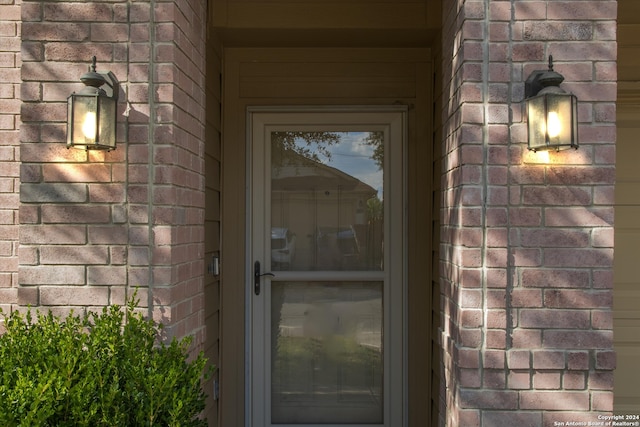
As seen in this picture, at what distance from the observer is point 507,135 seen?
208 centimetres

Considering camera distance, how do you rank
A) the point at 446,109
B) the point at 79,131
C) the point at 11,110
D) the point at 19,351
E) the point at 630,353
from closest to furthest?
1. the point at 19,351
2. the point at 79,131
3. the point at 446,109
4. the point at 11,110
5. the point at 630,353

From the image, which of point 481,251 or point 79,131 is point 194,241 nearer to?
point 79,131

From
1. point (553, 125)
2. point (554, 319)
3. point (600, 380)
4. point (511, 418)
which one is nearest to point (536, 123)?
point (553, 125)

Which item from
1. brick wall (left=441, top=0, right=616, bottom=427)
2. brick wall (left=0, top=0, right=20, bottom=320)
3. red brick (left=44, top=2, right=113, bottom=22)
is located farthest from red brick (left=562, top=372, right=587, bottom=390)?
brick wall (left=0, top=0, right=20, bottom=320)

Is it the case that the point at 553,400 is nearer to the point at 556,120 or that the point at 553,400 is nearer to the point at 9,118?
the point at 556,120

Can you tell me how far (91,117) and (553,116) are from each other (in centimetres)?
172

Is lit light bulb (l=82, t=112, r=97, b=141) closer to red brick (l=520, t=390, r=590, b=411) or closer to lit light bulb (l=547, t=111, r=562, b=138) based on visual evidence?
lit light bulb (l=547, t=111, r=562, b=138)

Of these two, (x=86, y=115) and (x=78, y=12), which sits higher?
(x=78, y=12)

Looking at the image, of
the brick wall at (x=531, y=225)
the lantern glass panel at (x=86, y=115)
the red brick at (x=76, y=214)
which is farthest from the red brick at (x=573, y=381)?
the lantern glass panel at (x=86, y=115)

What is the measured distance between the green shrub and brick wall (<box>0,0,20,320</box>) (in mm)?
821

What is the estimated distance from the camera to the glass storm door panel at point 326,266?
336cm

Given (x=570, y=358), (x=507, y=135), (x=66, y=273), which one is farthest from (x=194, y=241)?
(x=570, y=358)

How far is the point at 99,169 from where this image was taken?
7.04ft

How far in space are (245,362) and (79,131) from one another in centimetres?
186
